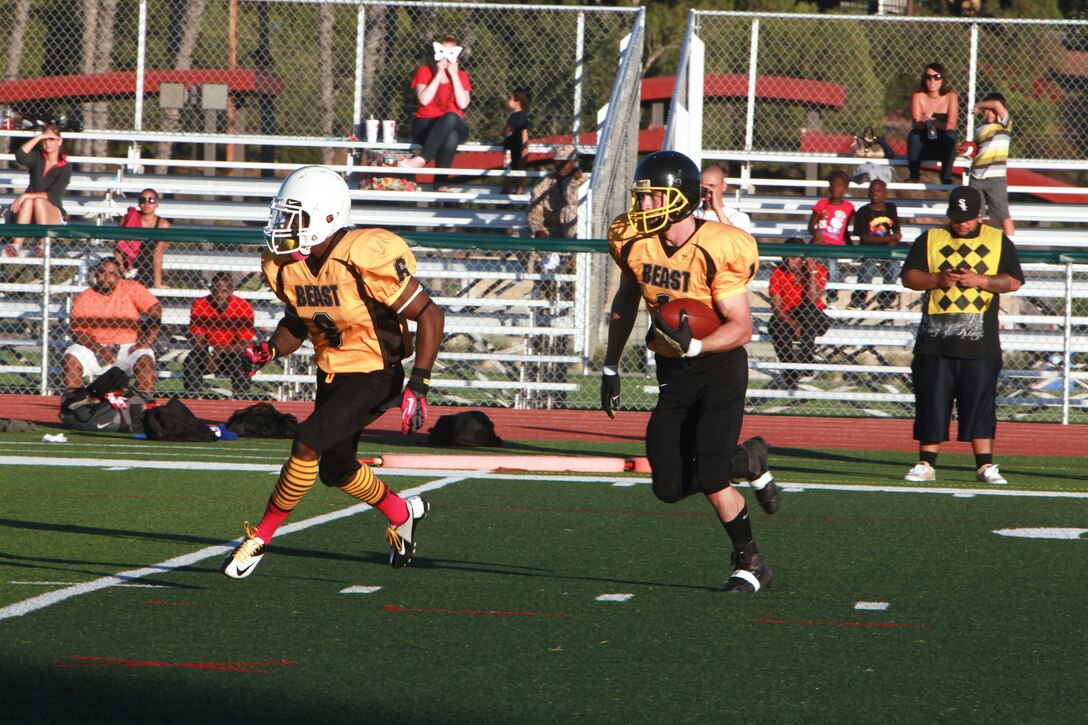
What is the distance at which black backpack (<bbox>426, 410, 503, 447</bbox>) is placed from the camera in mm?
11508

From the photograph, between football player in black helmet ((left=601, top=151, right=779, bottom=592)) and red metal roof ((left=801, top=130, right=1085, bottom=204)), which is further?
red metal roof ((left=801, top=130, right=1085, bottom=204))

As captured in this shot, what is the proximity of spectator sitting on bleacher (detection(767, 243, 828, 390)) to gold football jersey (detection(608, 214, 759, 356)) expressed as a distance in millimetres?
7859

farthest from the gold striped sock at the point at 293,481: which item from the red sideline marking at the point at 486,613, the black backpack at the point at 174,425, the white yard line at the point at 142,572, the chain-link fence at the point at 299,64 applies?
the chain-link fence at the point at 299,64

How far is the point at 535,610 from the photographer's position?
5492 mm

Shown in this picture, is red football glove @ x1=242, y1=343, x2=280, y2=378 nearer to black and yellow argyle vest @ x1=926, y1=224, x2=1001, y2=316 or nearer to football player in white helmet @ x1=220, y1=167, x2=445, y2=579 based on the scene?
football player in white helmet @ x1=220, y1=167, x2=445, y2=579

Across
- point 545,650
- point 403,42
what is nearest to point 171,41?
point 403,42

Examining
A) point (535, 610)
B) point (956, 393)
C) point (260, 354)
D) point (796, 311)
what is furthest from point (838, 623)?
point (796, 311)

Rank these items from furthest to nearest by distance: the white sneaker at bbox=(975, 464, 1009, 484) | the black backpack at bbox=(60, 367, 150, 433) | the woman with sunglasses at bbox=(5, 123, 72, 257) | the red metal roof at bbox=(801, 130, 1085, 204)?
1. the red metal roof at bbox=(801, 130, 1085, 204)
2. the woman with sunglasses at bbox=(5, 123, 72, 257)
3. the black backpack at bbox=(60, 367, 150, 433)
4. the white sneaker at bbox=(975, 464, 1009, 484)

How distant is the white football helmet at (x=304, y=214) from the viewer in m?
5.85

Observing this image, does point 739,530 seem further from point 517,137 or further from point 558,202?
point 517,137

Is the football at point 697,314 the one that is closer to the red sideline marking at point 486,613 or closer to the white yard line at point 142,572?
the red sideline marking at point 486,613

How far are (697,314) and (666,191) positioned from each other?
49cm

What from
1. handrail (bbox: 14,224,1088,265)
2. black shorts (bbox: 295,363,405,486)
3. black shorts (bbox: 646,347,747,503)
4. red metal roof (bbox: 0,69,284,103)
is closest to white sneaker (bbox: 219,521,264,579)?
black shorts (bbox: 295,363,405,486)

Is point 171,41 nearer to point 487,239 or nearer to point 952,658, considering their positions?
point 487,239
